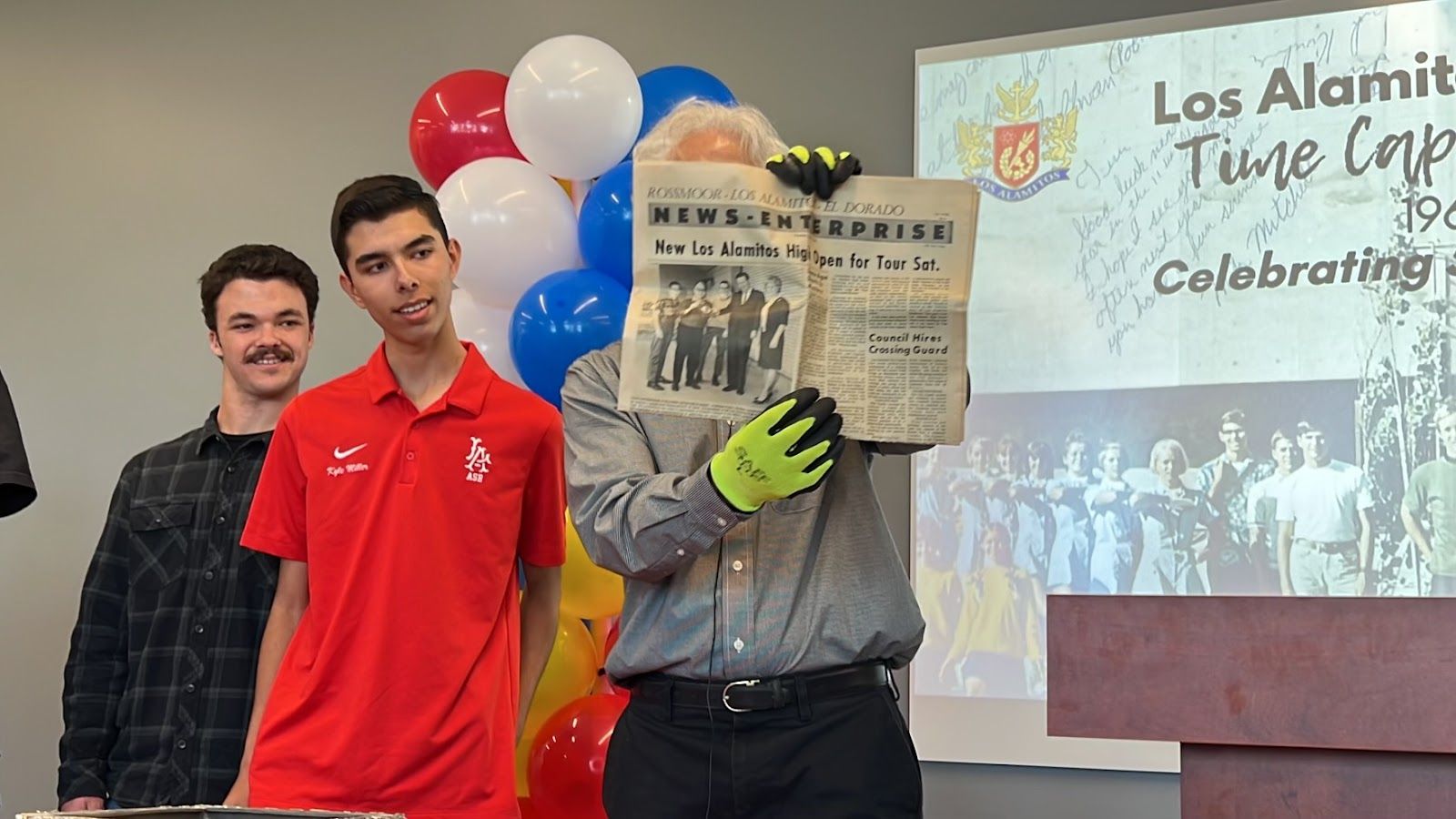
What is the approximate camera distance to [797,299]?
144 cm

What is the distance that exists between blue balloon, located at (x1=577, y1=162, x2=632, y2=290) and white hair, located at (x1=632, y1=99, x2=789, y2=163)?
836 millimetres

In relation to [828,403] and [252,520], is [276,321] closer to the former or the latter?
[252,520]

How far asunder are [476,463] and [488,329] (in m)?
0.96

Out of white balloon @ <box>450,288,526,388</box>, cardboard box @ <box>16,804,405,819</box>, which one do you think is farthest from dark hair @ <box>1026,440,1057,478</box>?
cardboard box @ <box>16,804,405,819</box>

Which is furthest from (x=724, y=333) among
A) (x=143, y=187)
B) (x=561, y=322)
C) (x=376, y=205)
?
(x=143, y=187)

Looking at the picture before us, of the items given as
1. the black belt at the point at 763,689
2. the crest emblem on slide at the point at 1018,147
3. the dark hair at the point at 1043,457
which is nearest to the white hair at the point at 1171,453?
the dark hair at the point at 1043,457

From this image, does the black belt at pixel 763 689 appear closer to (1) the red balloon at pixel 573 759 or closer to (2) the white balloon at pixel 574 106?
(1) the red balloon at pixel 573 759

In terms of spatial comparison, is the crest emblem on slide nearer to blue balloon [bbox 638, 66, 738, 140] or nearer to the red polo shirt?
blue balloon [bbox 638, 66, 738, 140]

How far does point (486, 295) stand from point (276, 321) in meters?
0.64

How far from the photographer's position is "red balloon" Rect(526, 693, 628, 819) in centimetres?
231

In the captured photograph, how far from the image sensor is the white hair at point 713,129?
62.0 inches

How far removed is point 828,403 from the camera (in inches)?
54.6

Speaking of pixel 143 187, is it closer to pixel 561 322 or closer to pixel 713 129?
pixel 561 322

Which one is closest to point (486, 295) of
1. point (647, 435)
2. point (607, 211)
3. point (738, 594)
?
point (607, 211)
